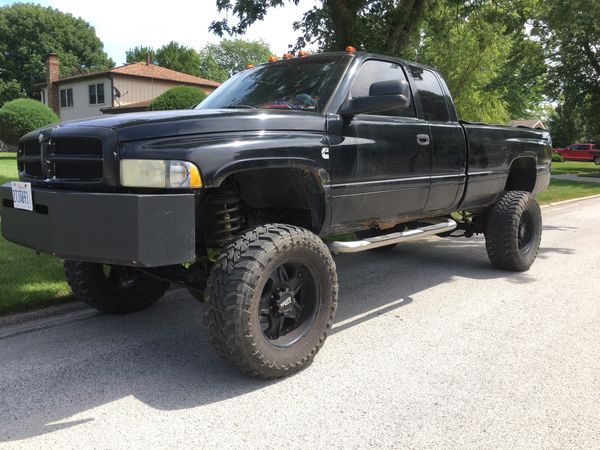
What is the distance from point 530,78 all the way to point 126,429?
1193 inches

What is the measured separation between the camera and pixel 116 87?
116 ft

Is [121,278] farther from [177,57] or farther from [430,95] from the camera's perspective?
[177,57]

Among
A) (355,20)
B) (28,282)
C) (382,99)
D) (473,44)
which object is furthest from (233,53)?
(382,99)

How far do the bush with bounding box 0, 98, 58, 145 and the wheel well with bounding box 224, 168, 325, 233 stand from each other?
86.7 ft

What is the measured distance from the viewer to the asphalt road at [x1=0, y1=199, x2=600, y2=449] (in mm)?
2695

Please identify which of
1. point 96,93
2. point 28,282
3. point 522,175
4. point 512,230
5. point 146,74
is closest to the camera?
point 28,282

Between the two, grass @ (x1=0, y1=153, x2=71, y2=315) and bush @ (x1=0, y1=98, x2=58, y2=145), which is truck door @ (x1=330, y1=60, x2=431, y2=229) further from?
bush @ (x1=0, y1=98, x2=58, y2=145)

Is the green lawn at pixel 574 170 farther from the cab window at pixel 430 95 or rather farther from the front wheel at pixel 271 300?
the front wheel at pixel 271 300

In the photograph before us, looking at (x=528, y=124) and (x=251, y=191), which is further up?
(x=528, y=124)

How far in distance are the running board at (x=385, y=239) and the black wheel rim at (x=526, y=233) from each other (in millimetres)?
1287

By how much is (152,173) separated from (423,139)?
2.59m

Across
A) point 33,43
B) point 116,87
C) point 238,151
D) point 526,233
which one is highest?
point 33,43

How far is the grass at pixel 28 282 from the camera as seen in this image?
4496 millimetres

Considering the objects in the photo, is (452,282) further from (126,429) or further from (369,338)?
(126,429)
